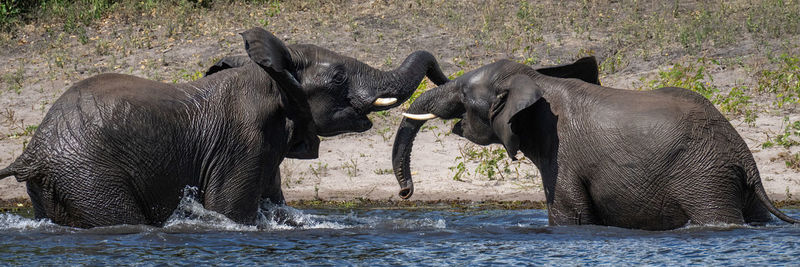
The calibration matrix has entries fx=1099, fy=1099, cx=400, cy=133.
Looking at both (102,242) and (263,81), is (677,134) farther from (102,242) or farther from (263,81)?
(102,242)

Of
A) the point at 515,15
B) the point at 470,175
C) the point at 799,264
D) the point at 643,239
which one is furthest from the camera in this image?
the point at 515,15

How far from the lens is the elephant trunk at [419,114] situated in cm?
1020

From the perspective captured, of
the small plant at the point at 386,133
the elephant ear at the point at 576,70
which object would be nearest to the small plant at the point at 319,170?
the small plant at the point at 386,133

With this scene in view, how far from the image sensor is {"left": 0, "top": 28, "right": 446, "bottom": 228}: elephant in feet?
26.9

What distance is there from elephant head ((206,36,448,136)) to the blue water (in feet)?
3.41

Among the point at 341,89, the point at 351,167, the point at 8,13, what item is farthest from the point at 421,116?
the point at 8,13

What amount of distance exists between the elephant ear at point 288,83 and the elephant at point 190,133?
11mm

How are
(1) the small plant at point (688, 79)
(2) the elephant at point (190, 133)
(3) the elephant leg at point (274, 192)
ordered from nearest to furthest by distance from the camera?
1. (2) the elephant at point (190, 133)
2. (3) the elephant leg at point (274, 192)
3. (1) the small plant at point (688, 79)

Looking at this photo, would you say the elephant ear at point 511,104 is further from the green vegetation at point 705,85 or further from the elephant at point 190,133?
the green vegetation at point 705,85

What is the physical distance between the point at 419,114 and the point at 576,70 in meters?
1.53

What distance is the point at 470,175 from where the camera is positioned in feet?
45.9

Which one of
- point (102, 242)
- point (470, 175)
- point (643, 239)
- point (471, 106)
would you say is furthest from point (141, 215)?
point (470, 175)

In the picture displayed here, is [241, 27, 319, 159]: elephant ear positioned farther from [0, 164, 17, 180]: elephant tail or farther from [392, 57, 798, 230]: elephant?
Answer: [0, 164, 17, 180]: elephant tail

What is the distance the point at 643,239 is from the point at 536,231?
1.05 metres
